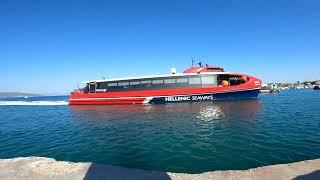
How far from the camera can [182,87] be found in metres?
39.5

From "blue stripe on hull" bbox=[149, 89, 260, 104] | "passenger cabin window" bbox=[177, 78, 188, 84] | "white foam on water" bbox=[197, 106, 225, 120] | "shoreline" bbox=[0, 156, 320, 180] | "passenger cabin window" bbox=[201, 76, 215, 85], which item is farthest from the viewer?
"passenger cabin window" bbox=[177, 78, 188, 84]

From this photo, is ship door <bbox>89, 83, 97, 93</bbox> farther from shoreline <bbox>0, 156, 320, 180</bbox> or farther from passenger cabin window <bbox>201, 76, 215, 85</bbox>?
shoreline <bbox>0, 156, 320, 180</bbox>

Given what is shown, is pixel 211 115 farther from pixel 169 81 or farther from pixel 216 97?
pixel 169 81

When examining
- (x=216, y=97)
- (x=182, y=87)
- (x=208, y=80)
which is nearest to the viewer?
(x=216, y=97)

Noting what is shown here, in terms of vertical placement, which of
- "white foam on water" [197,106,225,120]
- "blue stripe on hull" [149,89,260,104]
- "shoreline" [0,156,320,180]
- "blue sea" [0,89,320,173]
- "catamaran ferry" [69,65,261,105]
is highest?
"catamaran ferry" [69,65,261,105]

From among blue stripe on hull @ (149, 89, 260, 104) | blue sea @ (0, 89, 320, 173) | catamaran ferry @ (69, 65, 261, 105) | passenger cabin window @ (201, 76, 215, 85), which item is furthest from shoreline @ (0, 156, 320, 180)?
passenger cabin window @ (201, 76, 215, 85)

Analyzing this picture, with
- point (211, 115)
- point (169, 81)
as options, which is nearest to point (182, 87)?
point (169, 81)

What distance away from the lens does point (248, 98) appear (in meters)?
38.5

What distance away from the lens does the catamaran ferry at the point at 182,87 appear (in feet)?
124

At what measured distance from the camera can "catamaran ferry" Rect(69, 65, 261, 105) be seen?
124 ft

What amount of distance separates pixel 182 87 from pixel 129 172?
31.4 meters

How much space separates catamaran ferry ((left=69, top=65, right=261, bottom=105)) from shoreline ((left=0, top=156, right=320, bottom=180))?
2939 centimetres

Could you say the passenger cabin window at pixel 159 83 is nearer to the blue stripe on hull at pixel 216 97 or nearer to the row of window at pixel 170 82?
the row of window at pixel 170 82

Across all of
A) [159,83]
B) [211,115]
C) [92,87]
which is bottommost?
[211,115]
